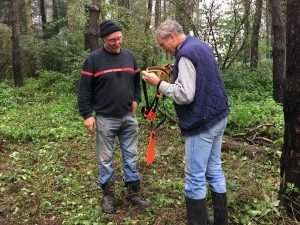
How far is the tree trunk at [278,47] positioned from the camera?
322 inches

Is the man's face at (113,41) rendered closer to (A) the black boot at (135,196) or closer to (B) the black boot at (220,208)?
(A) the black boot at (135,196)

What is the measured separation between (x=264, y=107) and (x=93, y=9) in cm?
469

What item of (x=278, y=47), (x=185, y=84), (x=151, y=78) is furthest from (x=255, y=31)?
(x=185, y=84)

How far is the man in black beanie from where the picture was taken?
337 centimetres

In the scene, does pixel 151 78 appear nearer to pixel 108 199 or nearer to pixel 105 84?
pixel 105 84

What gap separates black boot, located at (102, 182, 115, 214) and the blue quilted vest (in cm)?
141

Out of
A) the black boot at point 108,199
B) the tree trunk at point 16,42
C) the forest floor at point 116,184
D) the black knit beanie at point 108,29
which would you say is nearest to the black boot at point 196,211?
the forest floor at point 116,184

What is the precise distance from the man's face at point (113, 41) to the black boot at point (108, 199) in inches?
62.2

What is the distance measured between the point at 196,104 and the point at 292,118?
908 millimetres

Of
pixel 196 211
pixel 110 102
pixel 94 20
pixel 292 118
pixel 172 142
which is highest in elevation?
pixel 94 20

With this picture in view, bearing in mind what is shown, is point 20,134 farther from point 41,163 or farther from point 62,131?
point 41,163

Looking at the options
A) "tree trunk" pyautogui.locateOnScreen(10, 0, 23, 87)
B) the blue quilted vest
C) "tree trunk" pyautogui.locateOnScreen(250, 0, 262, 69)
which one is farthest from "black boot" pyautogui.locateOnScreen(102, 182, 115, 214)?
"tree trunk" pyautogui.locateOnScreen(10, 0, 23, 87)

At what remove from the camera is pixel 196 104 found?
2539 mm

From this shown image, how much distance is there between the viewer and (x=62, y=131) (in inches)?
262
